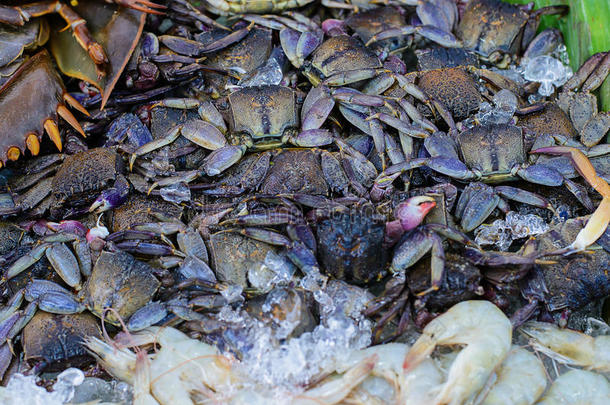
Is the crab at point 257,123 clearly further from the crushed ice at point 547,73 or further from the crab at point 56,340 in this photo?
the crushed ice at point 547,73

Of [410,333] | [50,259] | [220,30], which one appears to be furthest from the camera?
[220,30]

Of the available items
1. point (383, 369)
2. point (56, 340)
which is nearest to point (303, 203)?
point (383, 369)

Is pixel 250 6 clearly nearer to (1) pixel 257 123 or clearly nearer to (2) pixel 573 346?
(1) pixel 257 123

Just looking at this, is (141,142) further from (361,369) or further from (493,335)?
(493,335)

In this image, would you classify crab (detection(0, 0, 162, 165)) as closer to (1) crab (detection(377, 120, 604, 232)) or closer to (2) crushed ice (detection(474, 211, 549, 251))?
(1) crab (detection(377, 120, 604, 232))

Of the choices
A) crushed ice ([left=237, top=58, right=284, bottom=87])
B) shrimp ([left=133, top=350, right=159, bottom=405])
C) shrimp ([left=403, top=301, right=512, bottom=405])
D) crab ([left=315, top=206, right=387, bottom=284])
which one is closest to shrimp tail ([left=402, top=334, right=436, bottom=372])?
shrimp ([left=403, top=301, right=512, bottom=405])

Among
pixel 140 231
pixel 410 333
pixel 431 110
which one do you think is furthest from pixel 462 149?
pixel 140 231

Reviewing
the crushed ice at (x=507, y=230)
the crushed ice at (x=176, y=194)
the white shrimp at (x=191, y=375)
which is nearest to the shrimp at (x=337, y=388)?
the white shrimp at (x=191, y=375)
